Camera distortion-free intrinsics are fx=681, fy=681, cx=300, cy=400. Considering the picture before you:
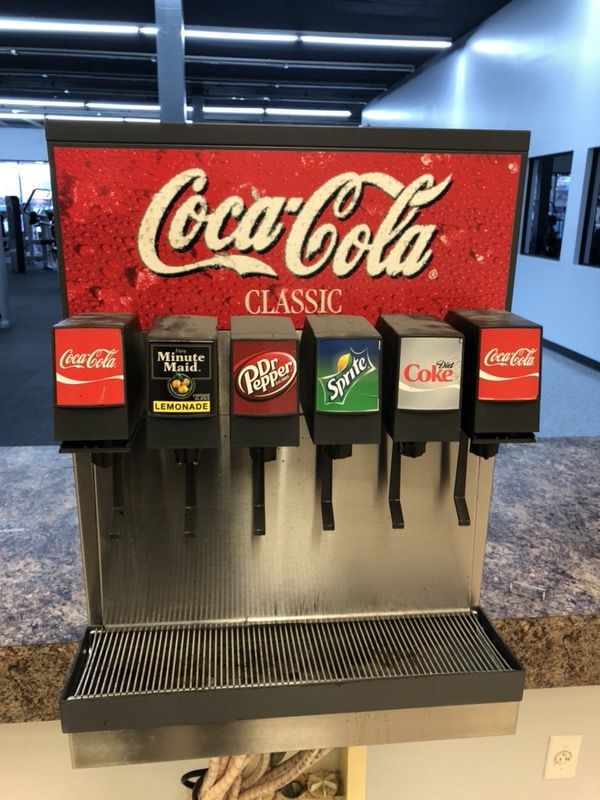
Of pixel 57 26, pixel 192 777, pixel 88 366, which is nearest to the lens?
pixel 88 366

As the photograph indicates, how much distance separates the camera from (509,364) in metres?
0.71

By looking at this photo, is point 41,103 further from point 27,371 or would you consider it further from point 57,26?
point 27,371

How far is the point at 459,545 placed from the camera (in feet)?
2.90

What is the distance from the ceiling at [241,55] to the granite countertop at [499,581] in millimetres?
6871

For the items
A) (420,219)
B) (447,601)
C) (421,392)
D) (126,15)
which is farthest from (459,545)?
(126,15)

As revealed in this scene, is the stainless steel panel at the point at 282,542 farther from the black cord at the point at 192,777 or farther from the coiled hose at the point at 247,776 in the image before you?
the black cord at the point at 192,777

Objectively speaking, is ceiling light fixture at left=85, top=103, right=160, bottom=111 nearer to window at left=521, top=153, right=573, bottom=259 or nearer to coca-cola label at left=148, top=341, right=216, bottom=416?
window at left=521, top=153, right=573, bottom=259

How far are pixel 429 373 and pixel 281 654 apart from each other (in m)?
0.38

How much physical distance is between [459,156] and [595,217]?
5.43 metres

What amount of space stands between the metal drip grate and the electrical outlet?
47cm

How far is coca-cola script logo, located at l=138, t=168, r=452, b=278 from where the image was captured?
29.3 inches

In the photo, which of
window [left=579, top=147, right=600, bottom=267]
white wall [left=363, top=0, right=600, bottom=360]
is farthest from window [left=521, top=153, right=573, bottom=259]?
window [left=579, top=147, right=600, bottom=267]

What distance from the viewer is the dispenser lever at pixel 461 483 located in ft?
2.68

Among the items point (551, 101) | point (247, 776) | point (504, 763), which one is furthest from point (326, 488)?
point (551, 101)
